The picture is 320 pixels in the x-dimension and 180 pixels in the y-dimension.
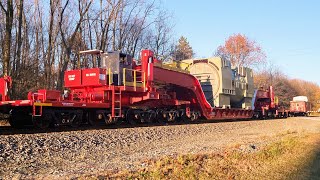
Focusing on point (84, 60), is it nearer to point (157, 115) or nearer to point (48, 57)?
point (48, 57)

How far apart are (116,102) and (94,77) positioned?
149cm

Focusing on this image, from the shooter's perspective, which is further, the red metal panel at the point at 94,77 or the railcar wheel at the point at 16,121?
the red metal panel at the point at 94,77

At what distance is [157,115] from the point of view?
1806 cm

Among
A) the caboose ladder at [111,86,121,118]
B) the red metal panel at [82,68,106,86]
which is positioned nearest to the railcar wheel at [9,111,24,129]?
the red metal panel at [82,68,106,86]

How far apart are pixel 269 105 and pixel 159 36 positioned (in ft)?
76.3

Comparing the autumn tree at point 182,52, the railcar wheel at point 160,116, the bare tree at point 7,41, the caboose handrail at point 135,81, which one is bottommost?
the railcar wheel at point 160,116

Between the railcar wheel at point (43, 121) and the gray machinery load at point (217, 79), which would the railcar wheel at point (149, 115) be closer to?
the railcar wheel at point (43, 121)

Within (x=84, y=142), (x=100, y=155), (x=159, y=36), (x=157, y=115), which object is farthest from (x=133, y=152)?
(x=159, y=36)

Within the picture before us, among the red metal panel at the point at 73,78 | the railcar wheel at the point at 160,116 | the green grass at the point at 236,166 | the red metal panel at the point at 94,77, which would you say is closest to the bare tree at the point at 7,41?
the red metal panel at the point at 73,78

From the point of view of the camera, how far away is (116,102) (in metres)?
15.3

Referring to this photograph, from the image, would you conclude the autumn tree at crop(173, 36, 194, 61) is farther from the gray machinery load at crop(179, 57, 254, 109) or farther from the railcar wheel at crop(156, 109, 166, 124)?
the railcar wheel at crop(156, 109, 166, 124)

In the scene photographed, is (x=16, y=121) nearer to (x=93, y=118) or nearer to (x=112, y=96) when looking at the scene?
(x=93, y=118)

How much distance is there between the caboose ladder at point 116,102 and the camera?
15.0 meters

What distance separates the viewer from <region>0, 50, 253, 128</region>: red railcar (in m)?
12.8
